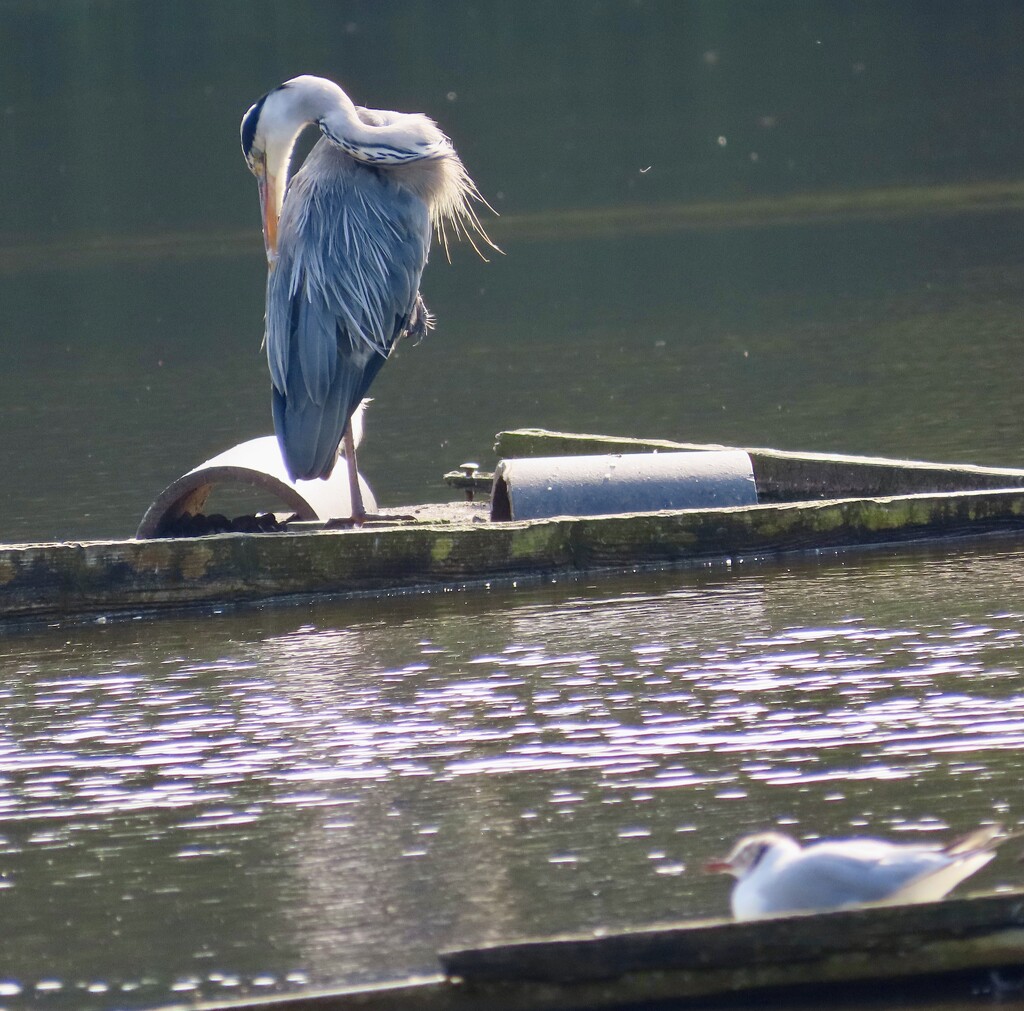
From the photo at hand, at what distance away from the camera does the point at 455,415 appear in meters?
17.2

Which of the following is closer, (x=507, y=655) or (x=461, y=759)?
(x=461, y=759)

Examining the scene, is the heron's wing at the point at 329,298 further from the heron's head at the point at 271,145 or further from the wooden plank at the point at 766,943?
the wooden plank at the point at 766,943

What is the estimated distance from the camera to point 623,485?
26.0 ft

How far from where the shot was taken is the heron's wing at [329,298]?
7852 mm

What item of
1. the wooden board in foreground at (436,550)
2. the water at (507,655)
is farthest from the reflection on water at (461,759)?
the wooden board in foreground at (436,550)

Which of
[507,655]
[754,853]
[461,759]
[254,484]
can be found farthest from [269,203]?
[754,853]

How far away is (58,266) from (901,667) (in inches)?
1508

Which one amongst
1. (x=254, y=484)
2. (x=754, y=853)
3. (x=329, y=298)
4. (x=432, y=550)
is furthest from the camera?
(x=254, y=484)

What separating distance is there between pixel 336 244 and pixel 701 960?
4815 mm

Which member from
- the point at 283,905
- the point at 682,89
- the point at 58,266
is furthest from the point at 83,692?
the point at 682,89

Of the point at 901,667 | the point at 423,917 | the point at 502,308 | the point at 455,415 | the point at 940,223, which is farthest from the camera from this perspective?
the point at 940,223

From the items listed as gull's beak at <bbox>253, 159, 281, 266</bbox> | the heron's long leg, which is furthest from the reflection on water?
gull's beak at <bbox>253, 159, 281, 266</bbox>

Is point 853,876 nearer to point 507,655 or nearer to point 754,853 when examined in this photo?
point 754,853

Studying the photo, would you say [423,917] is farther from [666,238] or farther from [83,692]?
[666,238]
